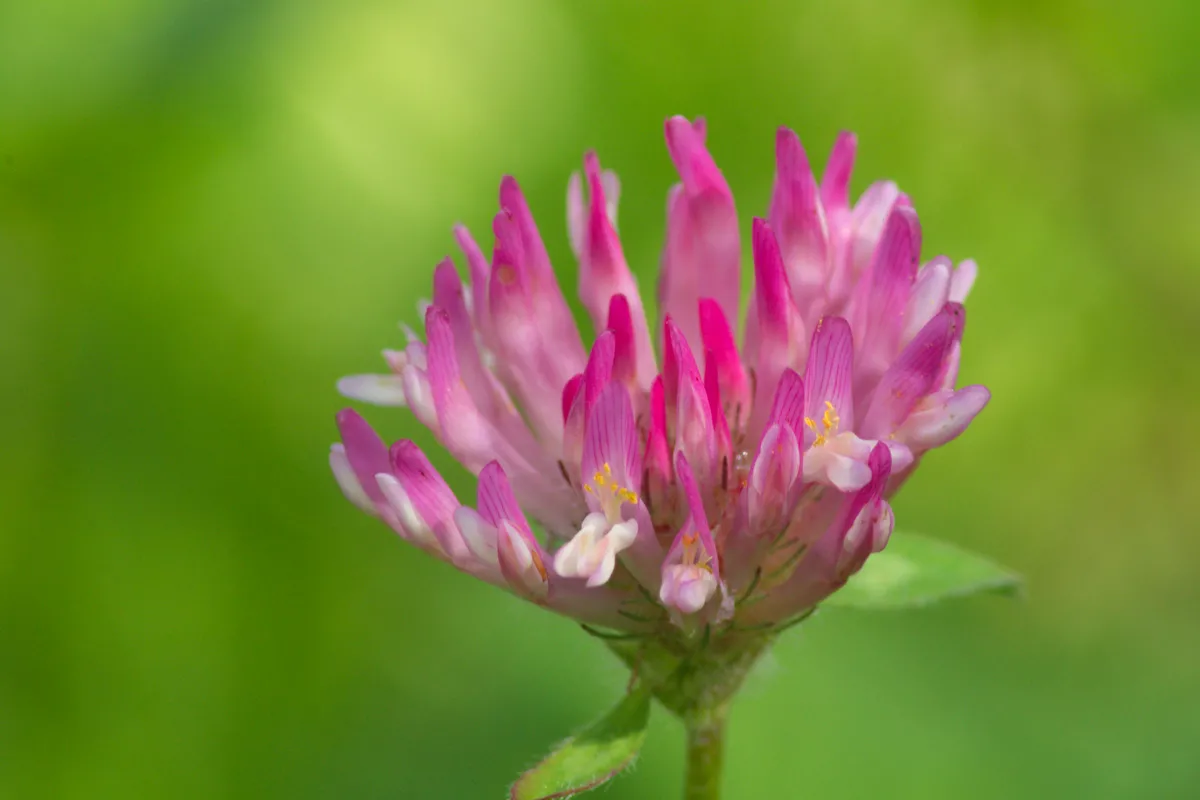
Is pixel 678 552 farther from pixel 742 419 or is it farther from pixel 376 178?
pixel 376 178

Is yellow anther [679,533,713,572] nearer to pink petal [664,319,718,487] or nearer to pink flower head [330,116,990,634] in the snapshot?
pink flower head [330,116,990,634]

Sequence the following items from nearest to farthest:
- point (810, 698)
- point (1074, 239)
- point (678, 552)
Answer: point (678, 552) → point (810, 698) → point (1074, 239)

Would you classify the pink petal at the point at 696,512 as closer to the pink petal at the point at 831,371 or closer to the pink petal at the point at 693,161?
the pink petal at the point at 831,371

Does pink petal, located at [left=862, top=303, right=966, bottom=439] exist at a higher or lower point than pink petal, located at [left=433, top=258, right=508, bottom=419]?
lower

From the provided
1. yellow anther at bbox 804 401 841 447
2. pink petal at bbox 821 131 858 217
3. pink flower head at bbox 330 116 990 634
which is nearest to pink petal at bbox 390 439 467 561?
pink flower head at bbox 330 116 990 634

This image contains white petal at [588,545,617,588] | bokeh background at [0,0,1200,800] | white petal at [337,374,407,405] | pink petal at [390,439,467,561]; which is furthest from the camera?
bokeh background at [0,0,1200,800]

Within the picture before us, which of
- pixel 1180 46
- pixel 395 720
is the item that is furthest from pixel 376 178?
pixel 1180 46

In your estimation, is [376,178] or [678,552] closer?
[678,552]
